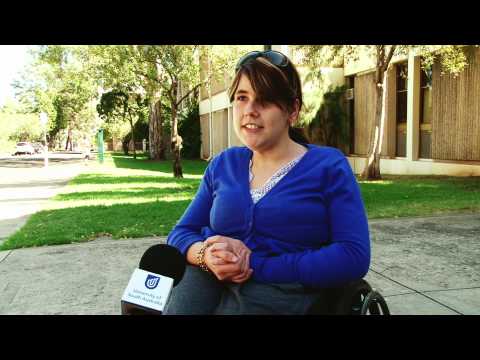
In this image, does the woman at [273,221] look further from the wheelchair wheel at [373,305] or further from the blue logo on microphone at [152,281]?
the blue logo on microphone at [152,281]

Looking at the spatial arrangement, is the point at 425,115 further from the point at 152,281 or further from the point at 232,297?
the point at 152,281

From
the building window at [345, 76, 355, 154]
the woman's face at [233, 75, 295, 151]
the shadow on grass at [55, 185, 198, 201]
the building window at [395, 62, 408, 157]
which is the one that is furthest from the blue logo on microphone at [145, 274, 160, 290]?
the building window at [345, 76, 355, 154]

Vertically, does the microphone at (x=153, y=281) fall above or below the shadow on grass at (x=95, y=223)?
above

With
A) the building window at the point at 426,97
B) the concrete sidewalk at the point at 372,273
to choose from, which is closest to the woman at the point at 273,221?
the concrete sidewalk at the point at 372,273

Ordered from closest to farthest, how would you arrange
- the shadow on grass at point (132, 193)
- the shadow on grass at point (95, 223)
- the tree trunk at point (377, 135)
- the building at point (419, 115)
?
the shadow on grass at point (95, 223)
the shadow on grass at point (132, 193)
the tree trunk at point (377, 135)
the building at point (419, 115)

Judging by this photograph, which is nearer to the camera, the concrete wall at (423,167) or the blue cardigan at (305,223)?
the blue cardigan at (305,223)

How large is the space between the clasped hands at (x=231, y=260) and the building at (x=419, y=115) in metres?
14.5

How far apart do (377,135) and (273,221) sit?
15.0 m

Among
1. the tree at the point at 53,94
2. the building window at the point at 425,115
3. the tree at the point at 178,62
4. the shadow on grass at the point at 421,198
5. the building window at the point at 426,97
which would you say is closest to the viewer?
the shadow on grass at the point at 421,198

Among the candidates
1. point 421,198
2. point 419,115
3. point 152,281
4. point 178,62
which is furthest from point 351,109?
point 152,281

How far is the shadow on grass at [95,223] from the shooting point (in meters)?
6.73

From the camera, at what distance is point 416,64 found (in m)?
18.1

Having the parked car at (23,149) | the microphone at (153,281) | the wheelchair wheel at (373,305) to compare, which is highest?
the parked car at (23,149)
